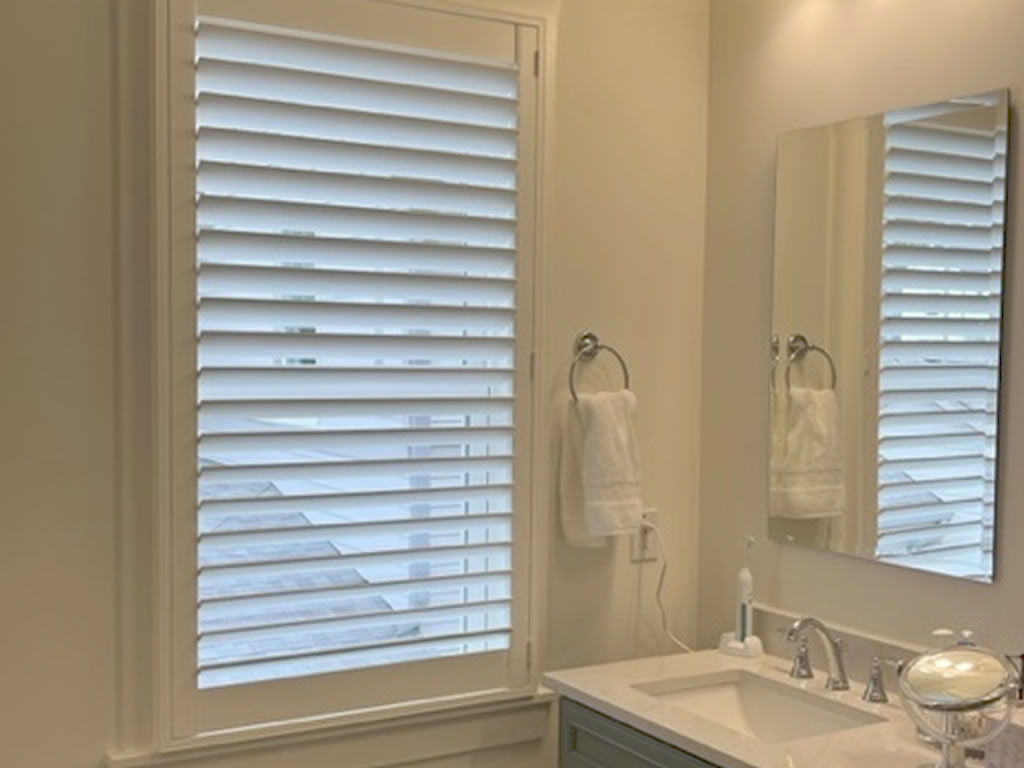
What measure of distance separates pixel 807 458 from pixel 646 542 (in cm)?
50

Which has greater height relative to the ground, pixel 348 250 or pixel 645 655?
pixel 348 250

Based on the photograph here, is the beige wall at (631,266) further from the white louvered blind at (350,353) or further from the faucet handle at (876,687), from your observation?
the faucet handle at (876,687)

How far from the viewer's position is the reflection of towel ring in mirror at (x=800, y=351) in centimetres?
252

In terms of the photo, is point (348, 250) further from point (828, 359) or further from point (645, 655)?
point (645, 655)

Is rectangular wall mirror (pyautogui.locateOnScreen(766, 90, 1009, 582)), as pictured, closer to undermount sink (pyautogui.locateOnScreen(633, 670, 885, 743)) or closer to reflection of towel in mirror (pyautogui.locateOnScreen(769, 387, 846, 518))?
reflection of towel in mirror (pyautogui.locateOnScreen(769, 387, 846, 518))

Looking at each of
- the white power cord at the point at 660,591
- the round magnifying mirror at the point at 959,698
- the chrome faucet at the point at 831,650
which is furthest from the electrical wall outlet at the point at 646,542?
the round magnifying mirror at the point at 959,698

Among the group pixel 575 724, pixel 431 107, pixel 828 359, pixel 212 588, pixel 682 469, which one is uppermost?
pixel 431 107

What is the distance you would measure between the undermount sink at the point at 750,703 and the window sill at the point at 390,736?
0.33 meters

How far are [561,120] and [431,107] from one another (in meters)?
0.37

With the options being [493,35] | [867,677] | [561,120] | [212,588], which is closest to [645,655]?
[867,677]

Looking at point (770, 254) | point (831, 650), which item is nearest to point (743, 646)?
point (831, 650)

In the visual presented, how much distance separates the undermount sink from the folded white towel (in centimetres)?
41

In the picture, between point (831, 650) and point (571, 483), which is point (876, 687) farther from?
point (571, 483)

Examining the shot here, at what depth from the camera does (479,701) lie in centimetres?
259
